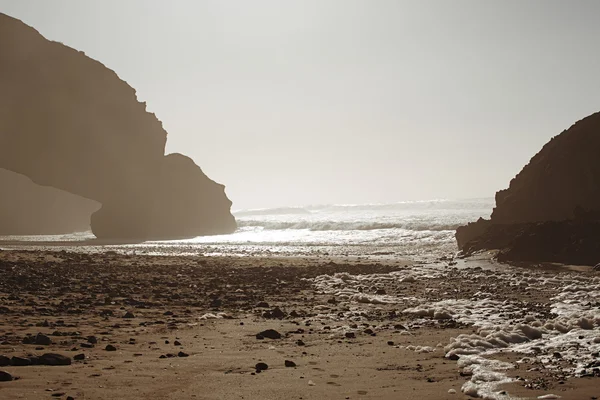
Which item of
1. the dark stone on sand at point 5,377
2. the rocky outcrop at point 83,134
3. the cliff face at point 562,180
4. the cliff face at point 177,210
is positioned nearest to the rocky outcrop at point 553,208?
the cliff face at point 562,180

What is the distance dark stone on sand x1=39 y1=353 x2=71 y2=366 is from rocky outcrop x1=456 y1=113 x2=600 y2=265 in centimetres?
2097

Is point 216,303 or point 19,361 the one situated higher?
point 19,361

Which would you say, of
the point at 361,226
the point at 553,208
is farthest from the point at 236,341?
the point at 361,226

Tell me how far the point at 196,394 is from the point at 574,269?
18947 millimetres

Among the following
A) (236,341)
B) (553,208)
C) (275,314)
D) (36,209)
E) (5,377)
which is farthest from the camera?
(36,209)

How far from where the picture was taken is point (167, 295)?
1320cm

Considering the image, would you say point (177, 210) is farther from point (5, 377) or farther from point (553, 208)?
point (5, 377)

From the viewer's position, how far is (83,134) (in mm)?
64312

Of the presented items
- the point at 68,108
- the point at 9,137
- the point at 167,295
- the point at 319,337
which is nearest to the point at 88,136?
the point at 68,108

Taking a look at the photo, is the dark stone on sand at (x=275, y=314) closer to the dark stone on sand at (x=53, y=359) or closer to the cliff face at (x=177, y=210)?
the dark stone on sand at (x=53, y=359)

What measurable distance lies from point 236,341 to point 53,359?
268 cm

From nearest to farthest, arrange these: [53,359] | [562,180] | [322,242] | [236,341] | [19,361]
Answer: [19,361] < [53,359] < [236,341] < [562,180] < [322,242]

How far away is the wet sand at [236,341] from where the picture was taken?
16.4ft

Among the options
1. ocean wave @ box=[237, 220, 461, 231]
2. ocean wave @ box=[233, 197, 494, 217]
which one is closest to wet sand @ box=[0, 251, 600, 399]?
ocean wave @ box=[237, 220, 461, 231]
